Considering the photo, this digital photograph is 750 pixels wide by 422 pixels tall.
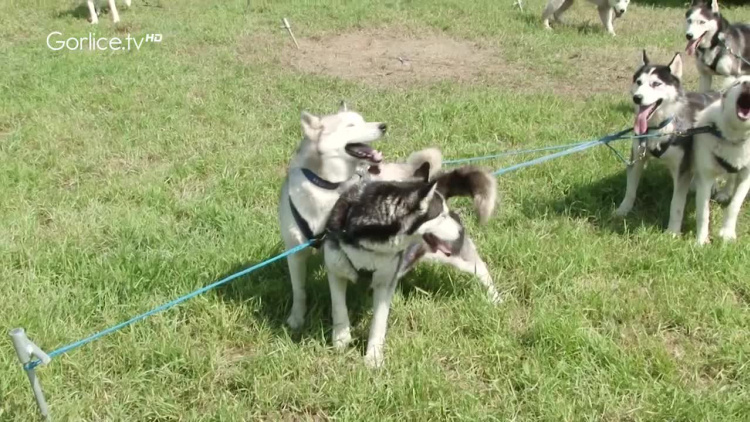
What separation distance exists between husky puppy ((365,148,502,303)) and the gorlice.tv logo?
7335 millimetres

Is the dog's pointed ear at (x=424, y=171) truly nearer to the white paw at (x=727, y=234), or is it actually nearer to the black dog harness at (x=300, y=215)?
the black dog harness at (x=300, y=215)

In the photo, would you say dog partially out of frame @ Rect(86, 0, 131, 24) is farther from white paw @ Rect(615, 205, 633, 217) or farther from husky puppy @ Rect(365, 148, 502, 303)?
white paw @ Rect(615, 205, 633, 217)

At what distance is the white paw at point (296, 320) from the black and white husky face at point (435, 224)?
781 mm

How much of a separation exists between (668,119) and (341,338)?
9.20 feet

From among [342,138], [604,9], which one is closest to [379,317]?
[342,138]

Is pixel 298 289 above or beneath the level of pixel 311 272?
above

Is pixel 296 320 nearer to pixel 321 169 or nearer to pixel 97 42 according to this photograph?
pixel 321 169

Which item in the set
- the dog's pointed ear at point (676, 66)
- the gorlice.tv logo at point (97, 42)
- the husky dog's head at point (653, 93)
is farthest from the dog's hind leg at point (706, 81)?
the gorlice.tv logo at point (97, 42)

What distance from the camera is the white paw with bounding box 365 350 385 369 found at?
300 centimetres

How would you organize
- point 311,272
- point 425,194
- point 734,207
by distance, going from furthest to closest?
point 734,207 < point 311,272 < point 425,194

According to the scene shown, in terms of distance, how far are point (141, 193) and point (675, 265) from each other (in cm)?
385

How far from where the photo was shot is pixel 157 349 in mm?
3014

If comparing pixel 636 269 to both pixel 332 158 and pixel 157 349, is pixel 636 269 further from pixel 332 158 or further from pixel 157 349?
pixel 157 349

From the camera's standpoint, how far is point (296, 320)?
334 cm
